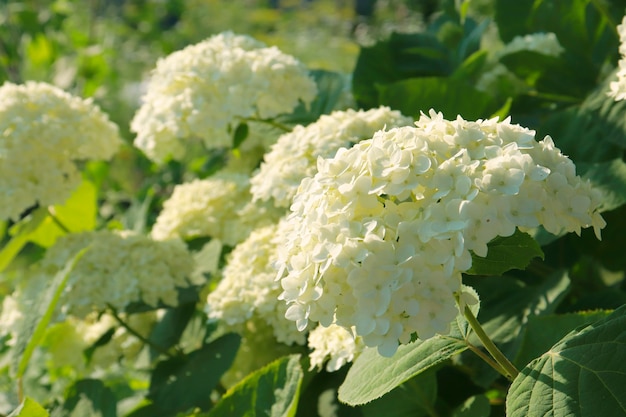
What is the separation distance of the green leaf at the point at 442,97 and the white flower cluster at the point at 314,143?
162 mm

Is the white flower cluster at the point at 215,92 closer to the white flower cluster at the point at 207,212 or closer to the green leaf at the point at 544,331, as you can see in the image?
the white flower cluster at the point at 207,212

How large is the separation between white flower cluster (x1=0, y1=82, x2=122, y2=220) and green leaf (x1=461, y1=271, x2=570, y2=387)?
34.3 inches

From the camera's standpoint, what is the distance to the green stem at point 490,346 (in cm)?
94

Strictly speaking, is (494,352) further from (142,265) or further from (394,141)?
(142,265)

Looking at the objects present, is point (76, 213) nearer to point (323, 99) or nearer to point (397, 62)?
point (323, 99)

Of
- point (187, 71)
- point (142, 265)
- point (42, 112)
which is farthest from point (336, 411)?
point (42, 112)

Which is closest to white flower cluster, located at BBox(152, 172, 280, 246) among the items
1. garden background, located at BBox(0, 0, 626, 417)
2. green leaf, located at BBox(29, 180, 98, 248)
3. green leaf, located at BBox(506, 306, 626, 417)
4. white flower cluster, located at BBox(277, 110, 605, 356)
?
garden background, located at BBox(0, 0, 626, 417)

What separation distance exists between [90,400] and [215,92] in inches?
25.3

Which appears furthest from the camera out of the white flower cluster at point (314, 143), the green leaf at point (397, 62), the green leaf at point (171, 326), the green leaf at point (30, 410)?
the green leaf at point (397, 62)

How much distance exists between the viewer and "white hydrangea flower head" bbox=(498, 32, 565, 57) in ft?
6.23

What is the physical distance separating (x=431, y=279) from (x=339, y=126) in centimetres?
68

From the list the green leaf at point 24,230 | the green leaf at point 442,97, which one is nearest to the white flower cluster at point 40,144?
the green leaf at point 24,230

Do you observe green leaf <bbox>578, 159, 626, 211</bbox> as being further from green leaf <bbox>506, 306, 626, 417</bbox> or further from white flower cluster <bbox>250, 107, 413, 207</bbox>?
green leaf <bbox>506, 306, 626, 417</bbox>

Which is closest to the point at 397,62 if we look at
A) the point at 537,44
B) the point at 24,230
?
the point at 537,44
